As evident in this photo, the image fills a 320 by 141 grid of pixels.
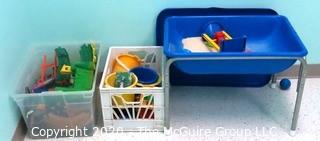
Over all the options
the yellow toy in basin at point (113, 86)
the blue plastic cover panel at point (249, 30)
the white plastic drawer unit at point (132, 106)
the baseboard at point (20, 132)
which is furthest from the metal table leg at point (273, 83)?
the baseboard at point (20, 132)

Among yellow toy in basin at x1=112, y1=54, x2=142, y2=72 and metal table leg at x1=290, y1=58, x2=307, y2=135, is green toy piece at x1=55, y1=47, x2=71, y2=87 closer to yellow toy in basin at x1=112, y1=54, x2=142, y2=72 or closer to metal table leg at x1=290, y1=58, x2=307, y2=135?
yellow toy in basin at x1=112, y1=54, x2=142, y2=72

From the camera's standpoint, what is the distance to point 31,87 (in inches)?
66.1

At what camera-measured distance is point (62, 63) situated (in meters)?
1.72

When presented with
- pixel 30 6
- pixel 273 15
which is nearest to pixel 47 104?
pixel 30 6

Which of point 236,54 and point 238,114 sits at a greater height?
point 236,54

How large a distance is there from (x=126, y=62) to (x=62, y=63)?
298mm

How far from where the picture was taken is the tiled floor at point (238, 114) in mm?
1628

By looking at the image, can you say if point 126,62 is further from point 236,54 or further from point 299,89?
point 299,89

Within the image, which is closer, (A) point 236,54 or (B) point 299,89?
(A) point 236,54

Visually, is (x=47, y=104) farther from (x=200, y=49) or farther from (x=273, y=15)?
(x=273, y=15)

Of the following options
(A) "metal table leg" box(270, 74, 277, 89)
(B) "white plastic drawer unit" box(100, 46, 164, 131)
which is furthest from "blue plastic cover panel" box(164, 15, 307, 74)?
(A) "metal table leg" box(270, 74, 277, 89)

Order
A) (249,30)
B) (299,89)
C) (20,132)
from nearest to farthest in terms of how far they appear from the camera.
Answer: (299,89) → (20,132) → (249,30)

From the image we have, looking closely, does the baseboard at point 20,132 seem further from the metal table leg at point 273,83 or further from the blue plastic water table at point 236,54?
the metal table leg at point 273,83

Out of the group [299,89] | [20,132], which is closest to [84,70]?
[20,132]
